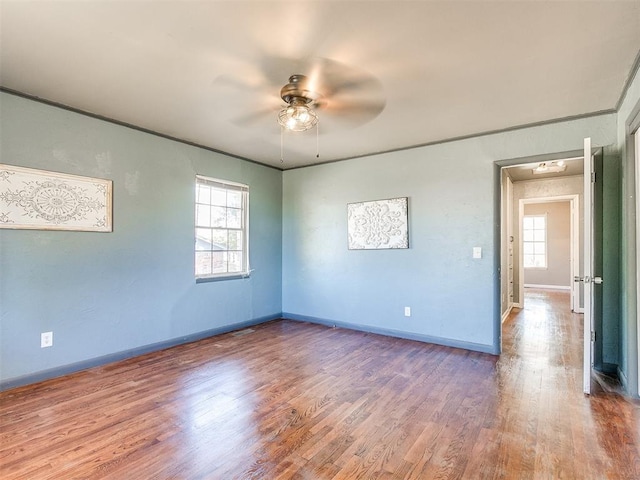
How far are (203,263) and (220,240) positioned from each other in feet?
1.38

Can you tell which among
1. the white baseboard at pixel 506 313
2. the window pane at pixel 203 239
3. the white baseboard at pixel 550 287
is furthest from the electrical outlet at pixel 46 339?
the white baseboard at pixel 550 287

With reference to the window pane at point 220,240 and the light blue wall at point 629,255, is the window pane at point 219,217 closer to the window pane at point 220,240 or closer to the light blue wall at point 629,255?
the window pane at point 220,240

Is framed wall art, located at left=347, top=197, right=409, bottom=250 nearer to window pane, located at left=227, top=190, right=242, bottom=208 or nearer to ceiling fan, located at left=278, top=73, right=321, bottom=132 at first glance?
window pane, located at left=227, top=190, right=242, bottom=208

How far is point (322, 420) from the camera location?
90.4 inches

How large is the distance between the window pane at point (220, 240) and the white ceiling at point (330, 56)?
5.38 feet

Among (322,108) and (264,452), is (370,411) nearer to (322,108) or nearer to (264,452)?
(264,452)

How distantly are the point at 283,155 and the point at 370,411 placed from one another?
3.53m

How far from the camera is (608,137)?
316 centimetres

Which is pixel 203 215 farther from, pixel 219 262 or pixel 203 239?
pixel 219 262

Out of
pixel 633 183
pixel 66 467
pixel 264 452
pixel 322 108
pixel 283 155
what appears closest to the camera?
pixel 66 467

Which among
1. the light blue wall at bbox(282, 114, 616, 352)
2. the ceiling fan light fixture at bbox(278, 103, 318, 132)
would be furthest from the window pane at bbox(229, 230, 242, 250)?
the ceiling fan light fixture at bbox(278, 103, 318, 132)

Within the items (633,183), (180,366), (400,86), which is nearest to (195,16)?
(400,86)

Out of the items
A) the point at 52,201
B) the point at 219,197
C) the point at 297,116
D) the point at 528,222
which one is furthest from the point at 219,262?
the point at 528,222

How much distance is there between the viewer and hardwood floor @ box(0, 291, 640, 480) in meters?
1.82
